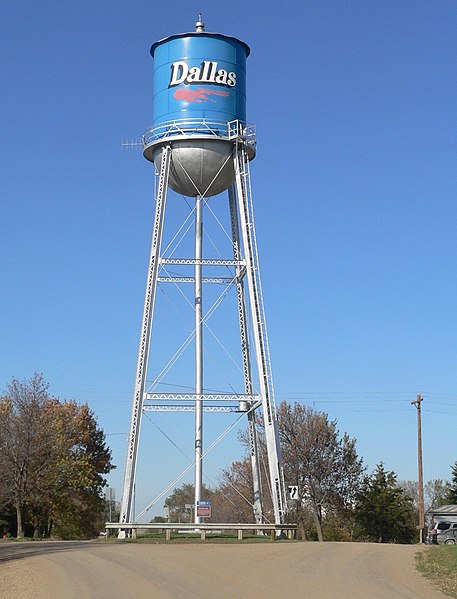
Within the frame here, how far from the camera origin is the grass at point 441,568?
17828 millimetres

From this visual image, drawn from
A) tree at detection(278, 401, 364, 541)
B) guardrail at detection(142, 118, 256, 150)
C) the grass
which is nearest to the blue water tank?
guardrail at detection(142, 118, 256, 150)

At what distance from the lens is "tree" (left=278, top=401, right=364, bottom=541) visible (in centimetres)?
5428

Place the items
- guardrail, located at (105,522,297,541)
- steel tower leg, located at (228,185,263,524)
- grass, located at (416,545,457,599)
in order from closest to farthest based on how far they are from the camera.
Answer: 1. grass, located at (416,545,457,599)
2. guardrail, located at (105,522,297,541)
3. steel tower leg, located at (228,185,263,524)

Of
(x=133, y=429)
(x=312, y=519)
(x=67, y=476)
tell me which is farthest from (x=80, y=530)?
(x=133, y=429)

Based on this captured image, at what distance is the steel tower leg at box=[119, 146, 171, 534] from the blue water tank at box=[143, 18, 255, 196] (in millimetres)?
797

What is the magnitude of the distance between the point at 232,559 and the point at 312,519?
3781 cm

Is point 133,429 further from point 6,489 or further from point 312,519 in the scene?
point 312,519

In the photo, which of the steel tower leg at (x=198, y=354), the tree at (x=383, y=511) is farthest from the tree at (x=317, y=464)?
the steel tower leg at (x=198, y=354)

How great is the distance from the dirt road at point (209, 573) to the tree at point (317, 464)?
86.8ft

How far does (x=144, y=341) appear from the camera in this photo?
34062 millimetres

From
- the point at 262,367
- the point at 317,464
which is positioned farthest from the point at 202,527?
the point at 317,464

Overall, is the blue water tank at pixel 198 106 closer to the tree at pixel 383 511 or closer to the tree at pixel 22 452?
the tree at pixel 22 452

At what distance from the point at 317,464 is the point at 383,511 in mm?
5562

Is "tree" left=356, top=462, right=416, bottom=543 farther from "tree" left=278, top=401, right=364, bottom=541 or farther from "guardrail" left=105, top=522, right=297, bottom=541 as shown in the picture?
"guardrail" left=105, top=522, right=297, bottom=541
